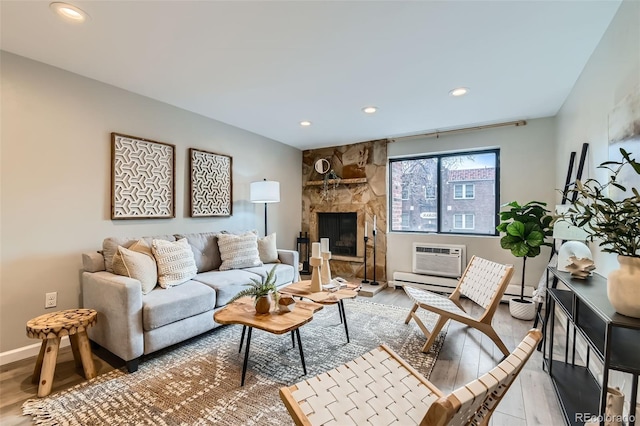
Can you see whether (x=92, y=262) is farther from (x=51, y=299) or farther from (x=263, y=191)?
(x=263, y=191)

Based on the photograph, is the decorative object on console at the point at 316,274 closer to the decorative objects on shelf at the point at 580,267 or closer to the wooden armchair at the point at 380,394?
the wooden armchair at the point at 380,394

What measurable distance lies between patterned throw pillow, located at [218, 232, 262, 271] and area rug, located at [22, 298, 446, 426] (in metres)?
0.73

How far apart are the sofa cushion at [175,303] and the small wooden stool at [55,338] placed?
14.4 inches

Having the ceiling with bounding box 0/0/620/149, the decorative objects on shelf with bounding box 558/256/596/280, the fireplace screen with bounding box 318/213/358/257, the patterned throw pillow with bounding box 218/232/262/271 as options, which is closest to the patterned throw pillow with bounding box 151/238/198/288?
the patterned throw pillow with bounding box 218/232/262/271

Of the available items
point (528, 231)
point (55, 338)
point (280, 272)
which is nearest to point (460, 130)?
point (528, 231)

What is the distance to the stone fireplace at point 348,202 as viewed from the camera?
4.65 meters

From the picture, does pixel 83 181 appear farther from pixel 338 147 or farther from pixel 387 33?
pixel 338 147

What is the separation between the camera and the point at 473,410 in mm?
787

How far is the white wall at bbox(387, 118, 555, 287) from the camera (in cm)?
357

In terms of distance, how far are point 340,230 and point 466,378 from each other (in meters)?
3.24

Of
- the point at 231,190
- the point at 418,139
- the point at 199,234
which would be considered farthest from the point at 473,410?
the point at 418,139

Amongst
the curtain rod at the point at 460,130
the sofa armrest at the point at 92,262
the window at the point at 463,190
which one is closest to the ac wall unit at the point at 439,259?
the window at the point at 463,190

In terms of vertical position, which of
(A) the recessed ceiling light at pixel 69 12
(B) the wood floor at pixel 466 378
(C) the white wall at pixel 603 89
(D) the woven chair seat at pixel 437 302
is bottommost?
(B) the wood floor at pixel 466 378

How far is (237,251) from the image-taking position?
11.0 ft
